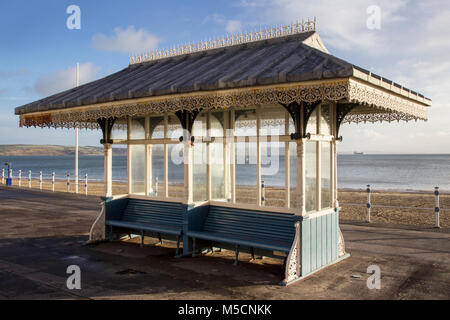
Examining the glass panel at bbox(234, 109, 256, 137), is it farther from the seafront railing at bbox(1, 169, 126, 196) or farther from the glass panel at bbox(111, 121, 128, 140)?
the seafront railing at bbox(1, 169, 126, 196)

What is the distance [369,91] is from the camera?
6590 mm

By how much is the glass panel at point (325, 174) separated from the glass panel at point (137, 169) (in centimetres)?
483

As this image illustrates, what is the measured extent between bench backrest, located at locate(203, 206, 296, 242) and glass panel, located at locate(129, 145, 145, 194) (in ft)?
8.18

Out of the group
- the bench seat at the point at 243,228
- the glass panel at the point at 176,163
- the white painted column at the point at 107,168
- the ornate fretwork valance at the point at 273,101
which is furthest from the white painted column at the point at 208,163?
the white painted column at the point at 107,168

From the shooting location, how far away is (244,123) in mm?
8961

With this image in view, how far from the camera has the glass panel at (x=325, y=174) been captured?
8.20 m

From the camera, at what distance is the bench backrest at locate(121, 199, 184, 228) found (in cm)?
961

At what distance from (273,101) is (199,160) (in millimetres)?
2996

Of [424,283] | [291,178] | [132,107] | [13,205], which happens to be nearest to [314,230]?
[291,178]

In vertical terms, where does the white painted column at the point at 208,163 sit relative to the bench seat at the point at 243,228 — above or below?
above

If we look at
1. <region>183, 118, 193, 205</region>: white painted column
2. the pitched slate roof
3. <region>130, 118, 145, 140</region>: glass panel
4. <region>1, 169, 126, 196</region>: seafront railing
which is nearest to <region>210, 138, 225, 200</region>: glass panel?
<region>183, 118, 193, 205</region>: white painted column

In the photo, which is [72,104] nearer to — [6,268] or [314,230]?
[6,268]

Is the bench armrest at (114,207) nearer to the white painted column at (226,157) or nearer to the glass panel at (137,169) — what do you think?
the glass panel at (137,169)

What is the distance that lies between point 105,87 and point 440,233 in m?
10.0
